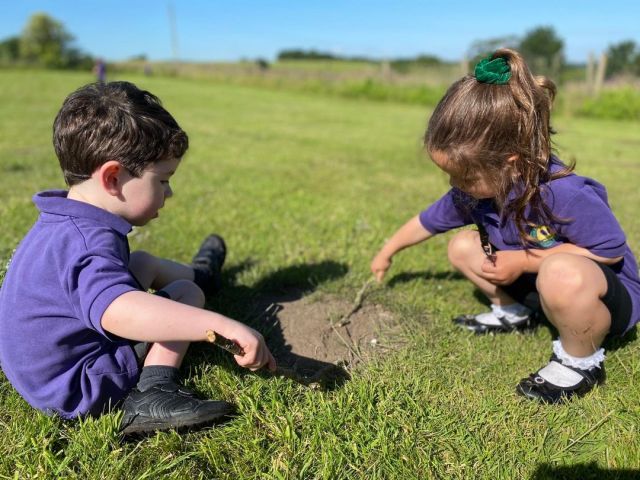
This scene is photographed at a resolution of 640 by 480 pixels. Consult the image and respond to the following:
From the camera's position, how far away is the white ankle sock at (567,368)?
2129mm

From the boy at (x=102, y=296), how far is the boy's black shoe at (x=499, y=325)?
1.25 m

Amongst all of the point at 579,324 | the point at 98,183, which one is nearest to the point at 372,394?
the point at 579,324

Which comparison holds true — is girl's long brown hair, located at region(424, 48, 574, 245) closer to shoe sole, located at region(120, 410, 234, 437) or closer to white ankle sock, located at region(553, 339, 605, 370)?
white ankle sock, located at region(553, 339, 605, 370)

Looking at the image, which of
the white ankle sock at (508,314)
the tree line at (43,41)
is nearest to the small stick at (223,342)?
the white ankle sock at (508,314)

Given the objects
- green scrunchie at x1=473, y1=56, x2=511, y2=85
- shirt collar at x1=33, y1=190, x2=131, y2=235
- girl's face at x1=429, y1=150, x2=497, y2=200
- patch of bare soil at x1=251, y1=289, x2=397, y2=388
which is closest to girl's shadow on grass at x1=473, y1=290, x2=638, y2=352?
patch of bare soil at x1=251, y1=289, x2=397, y2=388

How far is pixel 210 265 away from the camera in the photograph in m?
3.04

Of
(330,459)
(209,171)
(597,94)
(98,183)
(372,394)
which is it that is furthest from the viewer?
(597,94)

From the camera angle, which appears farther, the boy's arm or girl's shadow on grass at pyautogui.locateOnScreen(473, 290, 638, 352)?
girl's shadow on grass at pyautogui.locateOnScreen(473, 290, 638, 352)

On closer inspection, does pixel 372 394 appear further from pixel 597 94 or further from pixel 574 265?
pixel 597 94

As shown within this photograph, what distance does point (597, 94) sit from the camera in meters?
17.8

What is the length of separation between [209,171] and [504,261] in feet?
15.1

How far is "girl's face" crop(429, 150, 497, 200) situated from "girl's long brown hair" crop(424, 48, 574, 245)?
0.04ft

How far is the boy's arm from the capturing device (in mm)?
1552

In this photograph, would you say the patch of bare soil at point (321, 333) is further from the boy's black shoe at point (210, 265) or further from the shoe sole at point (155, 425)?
the shoe sole at point (155, 425)
